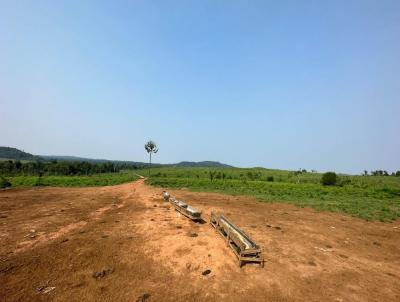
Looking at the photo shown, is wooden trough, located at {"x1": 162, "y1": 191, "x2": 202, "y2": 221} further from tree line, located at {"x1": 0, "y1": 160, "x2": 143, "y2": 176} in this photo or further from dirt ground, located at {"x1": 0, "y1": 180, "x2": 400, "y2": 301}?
tree line, located at {"x1": 0, "y1": 160, "x2": 143, "y2": 176}

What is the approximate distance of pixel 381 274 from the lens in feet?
31.0

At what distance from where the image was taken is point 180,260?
387 inches

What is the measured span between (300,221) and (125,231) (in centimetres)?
1218

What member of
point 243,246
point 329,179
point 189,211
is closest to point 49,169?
point 189,211

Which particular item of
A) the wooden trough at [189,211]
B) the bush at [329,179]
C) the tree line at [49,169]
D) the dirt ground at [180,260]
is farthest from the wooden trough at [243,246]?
the tree line at [49,169]

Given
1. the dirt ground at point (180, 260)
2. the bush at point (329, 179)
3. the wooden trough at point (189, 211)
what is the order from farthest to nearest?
the bush at point (329, 179) < the wooden trough at point (189, 211) < the dirt ground at point (180, 260)

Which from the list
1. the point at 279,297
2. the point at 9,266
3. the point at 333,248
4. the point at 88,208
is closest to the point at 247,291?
the point at 279,297

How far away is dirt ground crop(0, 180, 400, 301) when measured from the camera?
7.67 metres

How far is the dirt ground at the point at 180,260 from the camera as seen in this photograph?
7668mm

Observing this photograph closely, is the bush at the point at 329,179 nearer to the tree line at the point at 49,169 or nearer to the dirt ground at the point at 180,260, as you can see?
the dirt ground at the point at 180,260

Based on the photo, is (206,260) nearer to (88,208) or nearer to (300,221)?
(300,221)

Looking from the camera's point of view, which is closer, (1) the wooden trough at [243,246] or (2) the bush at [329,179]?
(1) the wooden trough at [243,246]

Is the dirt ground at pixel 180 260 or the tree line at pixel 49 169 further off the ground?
the tree line at pixel 49 169

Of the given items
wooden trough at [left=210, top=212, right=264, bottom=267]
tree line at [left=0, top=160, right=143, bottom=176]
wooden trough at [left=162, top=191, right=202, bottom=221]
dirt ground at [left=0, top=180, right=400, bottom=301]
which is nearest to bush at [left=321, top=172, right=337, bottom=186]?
dirt ground at [left=0, top=180, right=400, bottom=301]
